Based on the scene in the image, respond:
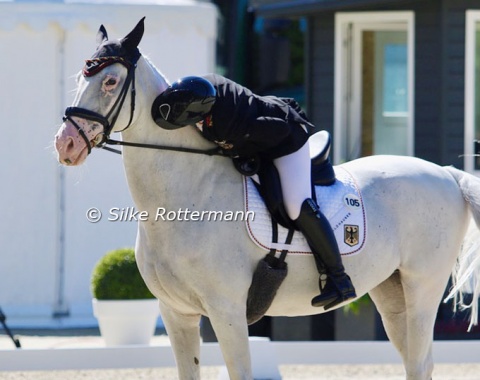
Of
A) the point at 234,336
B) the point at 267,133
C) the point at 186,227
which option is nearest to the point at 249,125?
the point at 267,133

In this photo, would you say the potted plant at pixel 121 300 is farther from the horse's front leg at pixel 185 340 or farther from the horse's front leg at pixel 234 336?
the horse's front leg at pixel 234 336

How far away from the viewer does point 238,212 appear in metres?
5.16

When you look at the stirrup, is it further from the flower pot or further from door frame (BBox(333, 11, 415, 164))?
door frame (BBox(333, 11, 415, 164))

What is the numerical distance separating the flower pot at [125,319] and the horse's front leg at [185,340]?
138 inches

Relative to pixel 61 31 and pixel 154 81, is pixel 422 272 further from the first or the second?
pixel 61 31

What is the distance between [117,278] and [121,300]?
0.19 meters

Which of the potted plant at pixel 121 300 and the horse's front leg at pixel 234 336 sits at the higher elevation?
the horse's front leg at pixel 234 336

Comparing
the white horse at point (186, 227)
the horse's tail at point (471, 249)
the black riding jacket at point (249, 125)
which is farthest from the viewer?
the horse's tail at point (471, 249)

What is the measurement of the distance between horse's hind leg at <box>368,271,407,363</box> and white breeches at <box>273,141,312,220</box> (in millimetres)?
1024

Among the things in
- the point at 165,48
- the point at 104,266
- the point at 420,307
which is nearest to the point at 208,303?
the point at 420,307

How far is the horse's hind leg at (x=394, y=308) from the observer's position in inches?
239

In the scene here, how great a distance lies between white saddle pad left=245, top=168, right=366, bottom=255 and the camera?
5219mm

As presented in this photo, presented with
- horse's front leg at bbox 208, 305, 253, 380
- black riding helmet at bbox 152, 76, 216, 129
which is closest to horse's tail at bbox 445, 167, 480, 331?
horse's front leg at bbox 208, 305, 253, 380

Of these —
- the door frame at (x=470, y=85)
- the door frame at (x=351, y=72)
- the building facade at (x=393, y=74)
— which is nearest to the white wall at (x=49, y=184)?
the building facade at (x=393, y=74)
